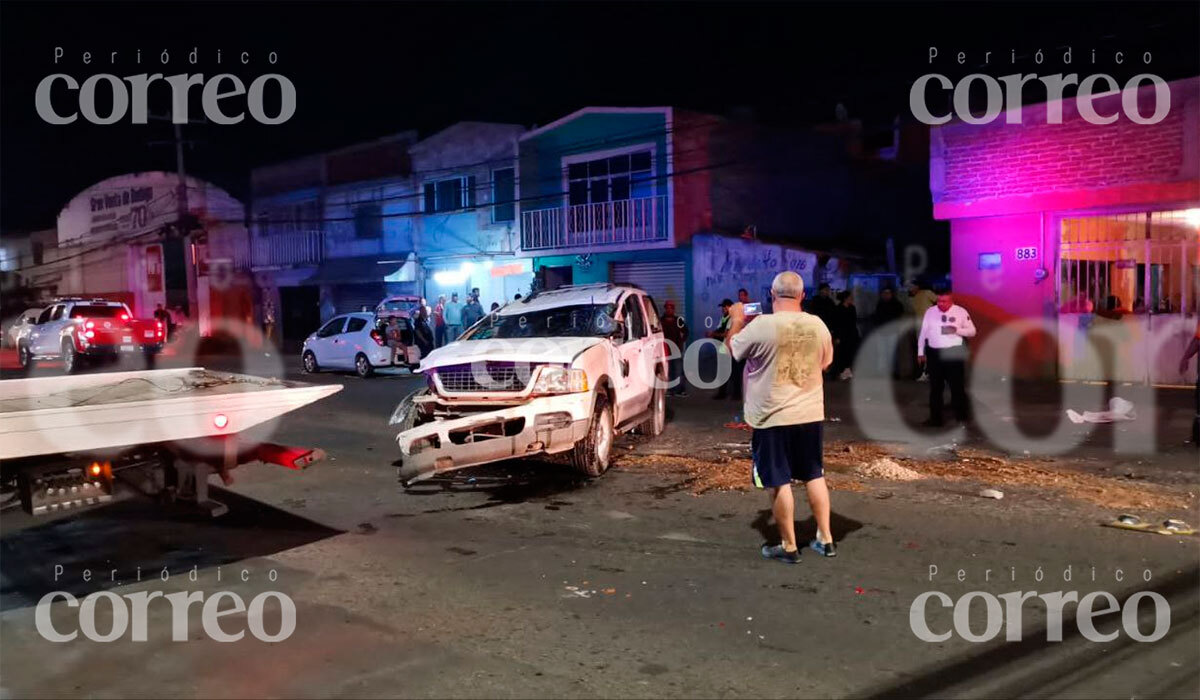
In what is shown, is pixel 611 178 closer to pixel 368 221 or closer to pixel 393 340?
pixel 393 340

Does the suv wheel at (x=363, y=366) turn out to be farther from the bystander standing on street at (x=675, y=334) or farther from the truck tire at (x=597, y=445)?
the truck tire at (x=597, y=445)

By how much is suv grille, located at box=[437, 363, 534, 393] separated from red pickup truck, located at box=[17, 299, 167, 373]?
17.7 m

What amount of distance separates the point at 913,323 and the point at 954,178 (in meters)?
2.61

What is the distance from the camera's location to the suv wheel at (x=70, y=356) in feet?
73.7

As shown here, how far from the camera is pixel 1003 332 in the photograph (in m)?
15.8

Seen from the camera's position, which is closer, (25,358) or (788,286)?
(788,286)

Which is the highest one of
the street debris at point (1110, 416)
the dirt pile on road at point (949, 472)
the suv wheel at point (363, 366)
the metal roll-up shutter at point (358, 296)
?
the metal roll-up shutter at point (358, 296)

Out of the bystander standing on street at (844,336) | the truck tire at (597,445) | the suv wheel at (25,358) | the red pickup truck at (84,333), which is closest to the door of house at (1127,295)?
the bystander standing on street at (844,336)

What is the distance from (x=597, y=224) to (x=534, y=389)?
61.0 ft

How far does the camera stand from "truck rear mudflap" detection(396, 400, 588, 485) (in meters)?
7.75

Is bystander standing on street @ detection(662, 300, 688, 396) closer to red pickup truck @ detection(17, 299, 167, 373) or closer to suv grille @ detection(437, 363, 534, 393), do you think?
suv grille @ detection(437, 363, 534, 393)

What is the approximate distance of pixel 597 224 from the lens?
26453 mm

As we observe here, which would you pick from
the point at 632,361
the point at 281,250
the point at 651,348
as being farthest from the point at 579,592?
the point at 281,250

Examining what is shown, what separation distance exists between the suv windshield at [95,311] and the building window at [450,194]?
10.2 metres
